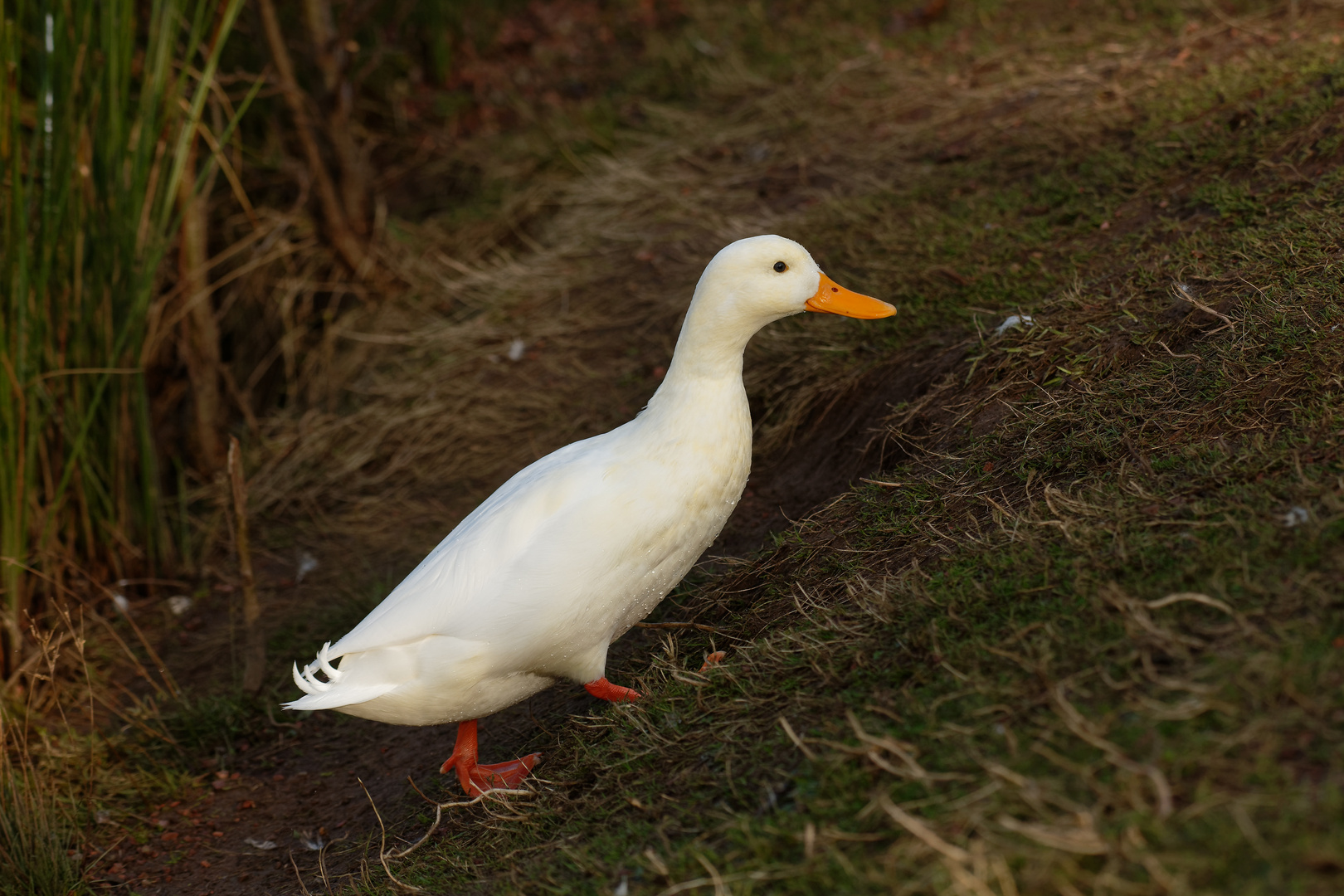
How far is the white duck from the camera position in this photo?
278 centimetres

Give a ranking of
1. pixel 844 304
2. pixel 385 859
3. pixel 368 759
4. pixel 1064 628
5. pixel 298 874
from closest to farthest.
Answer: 1. pixel 1064 628
2. pixel 385 859
3. pixel 298 874
4. pixel 844 304
5. pixel 368 759

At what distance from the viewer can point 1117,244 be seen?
12.2 ft

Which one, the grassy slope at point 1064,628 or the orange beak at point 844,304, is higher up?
the orange beak at point 844,304

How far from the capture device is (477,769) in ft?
9.85

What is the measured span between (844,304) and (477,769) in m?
1.65

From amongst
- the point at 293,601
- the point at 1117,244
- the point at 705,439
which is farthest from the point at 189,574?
the point at 1117,244

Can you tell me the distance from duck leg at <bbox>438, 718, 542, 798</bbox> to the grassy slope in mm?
110

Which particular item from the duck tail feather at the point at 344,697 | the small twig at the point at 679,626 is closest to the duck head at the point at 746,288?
the small twig at the point at 679,626

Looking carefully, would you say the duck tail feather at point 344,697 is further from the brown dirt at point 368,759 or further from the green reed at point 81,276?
the green reed at point 81,276

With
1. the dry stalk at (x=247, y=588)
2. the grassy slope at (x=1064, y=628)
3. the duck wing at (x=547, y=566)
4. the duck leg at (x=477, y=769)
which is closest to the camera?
the grassy slope at (x=1064, y=628)

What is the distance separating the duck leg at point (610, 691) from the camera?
2.96 metres

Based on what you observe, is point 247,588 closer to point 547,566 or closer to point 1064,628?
point 547,566

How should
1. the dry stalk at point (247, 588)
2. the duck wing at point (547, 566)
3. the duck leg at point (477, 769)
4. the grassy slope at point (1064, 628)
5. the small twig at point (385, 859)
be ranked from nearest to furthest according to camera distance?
the grassy slope at point (1064, 628), the small twig at point (385, 859), the duck wing at point (547, 566), the duck leg at point (477, 769), the dry stalk at point (247, 588)

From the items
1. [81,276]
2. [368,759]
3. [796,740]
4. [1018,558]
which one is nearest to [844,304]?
[1018,558]
